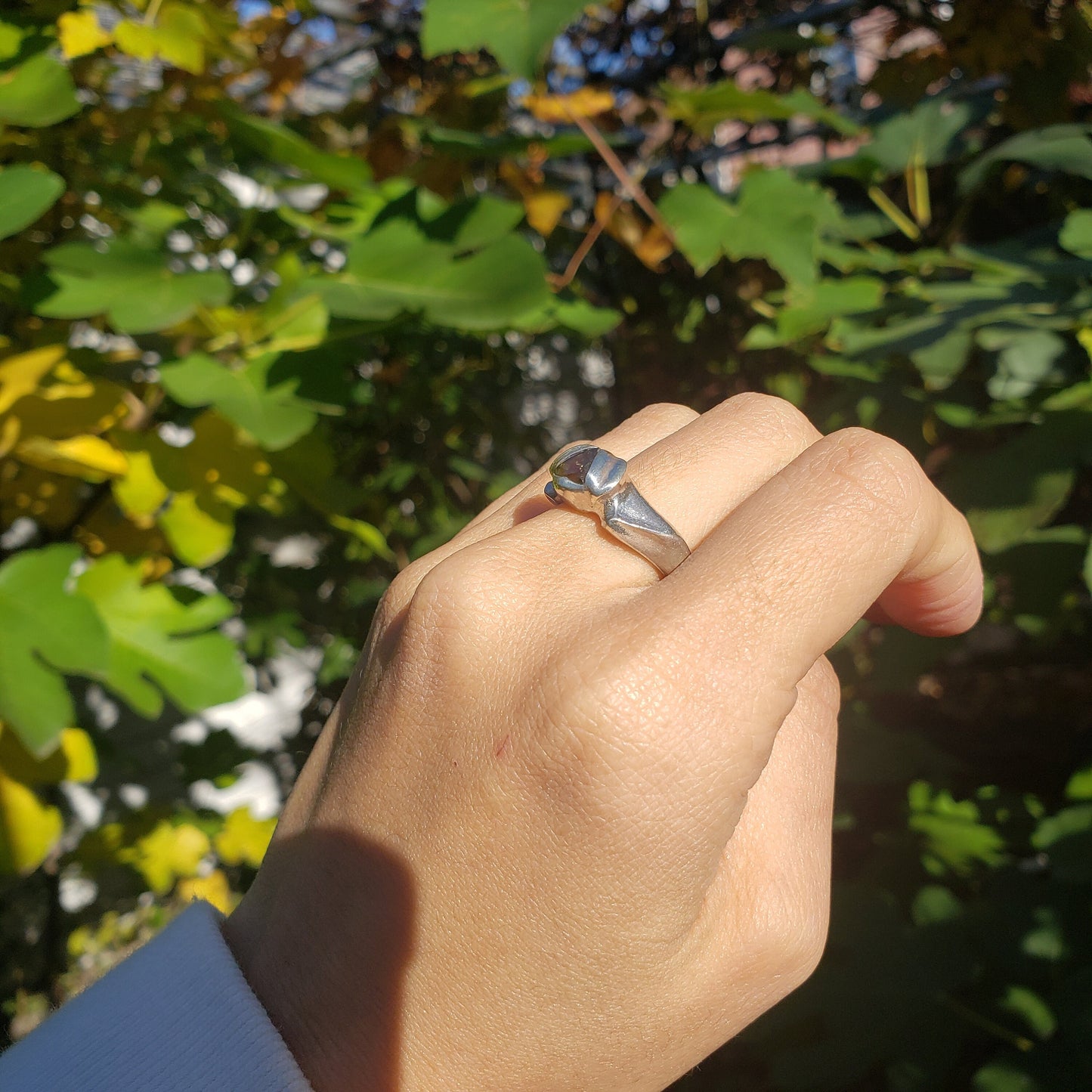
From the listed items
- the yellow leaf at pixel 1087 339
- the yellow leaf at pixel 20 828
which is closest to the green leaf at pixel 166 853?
the yellow leaf at pixel 20 828

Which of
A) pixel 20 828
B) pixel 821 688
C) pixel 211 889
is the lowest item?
pixel 211 889

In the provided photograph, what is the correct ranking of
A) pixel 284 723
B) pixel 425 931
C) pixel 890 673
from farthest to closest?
pixel 284 723 < pixel 890 673 < pixel 425 931

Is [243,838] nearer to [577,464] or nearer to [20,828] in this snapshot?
[20,828]

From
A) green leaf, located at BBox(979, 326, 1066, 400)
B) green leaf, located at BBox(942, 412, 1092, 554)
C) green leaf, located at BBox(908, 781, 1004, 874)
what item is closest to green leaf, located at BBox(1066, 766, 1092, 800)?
green leaf, located at BBox(908, 781, 1004, 874)

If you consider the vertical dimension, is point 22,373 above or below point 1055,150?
below

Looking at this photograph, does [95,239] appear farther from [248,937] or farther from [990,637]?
[990,637]

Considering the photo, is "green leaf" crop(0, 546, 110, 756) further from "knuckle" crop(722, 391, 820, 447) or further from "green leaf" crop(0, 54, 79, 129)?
"knuckle" crop(722, 391, 820, 447)

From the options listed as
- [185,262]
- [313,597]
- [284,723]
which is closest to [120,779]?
[284,723]

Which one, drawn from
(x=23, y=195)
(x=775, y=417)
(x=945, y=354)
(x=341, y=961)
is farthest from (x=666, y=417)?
(x=23, y=195)
